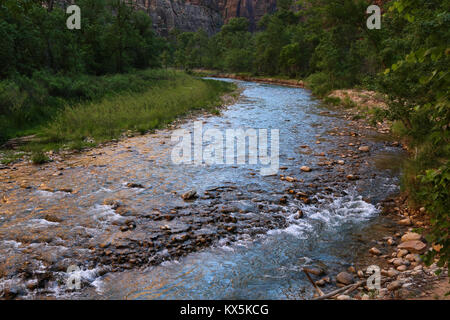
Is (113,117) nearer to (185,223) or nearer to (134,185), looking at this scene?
(134,185)

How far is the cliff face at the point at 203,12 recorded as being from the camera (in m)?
133

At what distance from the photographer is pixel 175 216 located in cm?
702

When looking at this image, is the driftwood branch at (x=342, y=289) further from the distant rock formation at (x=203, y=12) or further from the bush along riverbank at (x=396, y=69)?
the distant rock formation at (x=203, y=12)

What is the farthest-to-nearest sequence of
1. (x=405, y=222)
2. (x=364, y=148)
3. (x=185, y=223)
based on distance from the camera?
(x=364, y=148)
(x=185, y=223)
(x=405, y=222)

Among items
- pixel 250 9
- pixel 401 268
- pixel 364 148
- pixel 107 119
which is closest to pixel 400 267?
pixel 401 268

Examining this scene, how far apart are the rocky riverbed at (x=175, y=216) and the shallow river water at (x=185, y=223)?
0.09ft

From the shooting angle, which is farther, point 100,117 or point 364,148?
point 100,117

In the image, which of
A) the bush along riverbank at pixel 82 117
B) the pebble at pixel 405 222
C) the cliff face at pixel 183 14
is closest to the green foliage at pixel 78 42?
Result: the bush along riverbank at pixel 82 117

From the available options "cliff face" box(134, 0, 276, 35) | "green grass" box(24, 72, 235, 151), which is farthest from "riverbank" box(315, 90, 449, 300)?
"cliff face" box(134, 0, 276, 35)

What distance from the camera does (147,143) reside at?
13414mm

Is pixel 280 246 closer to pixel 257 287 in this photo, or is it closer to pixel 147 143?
pixel 257 287

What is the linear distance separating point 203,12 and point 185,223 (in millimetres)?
164443

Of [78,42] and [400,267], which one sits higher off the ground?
[78,42]

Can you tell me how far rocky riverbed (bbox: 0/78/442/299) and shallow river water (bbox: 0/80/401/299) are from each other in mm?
27
